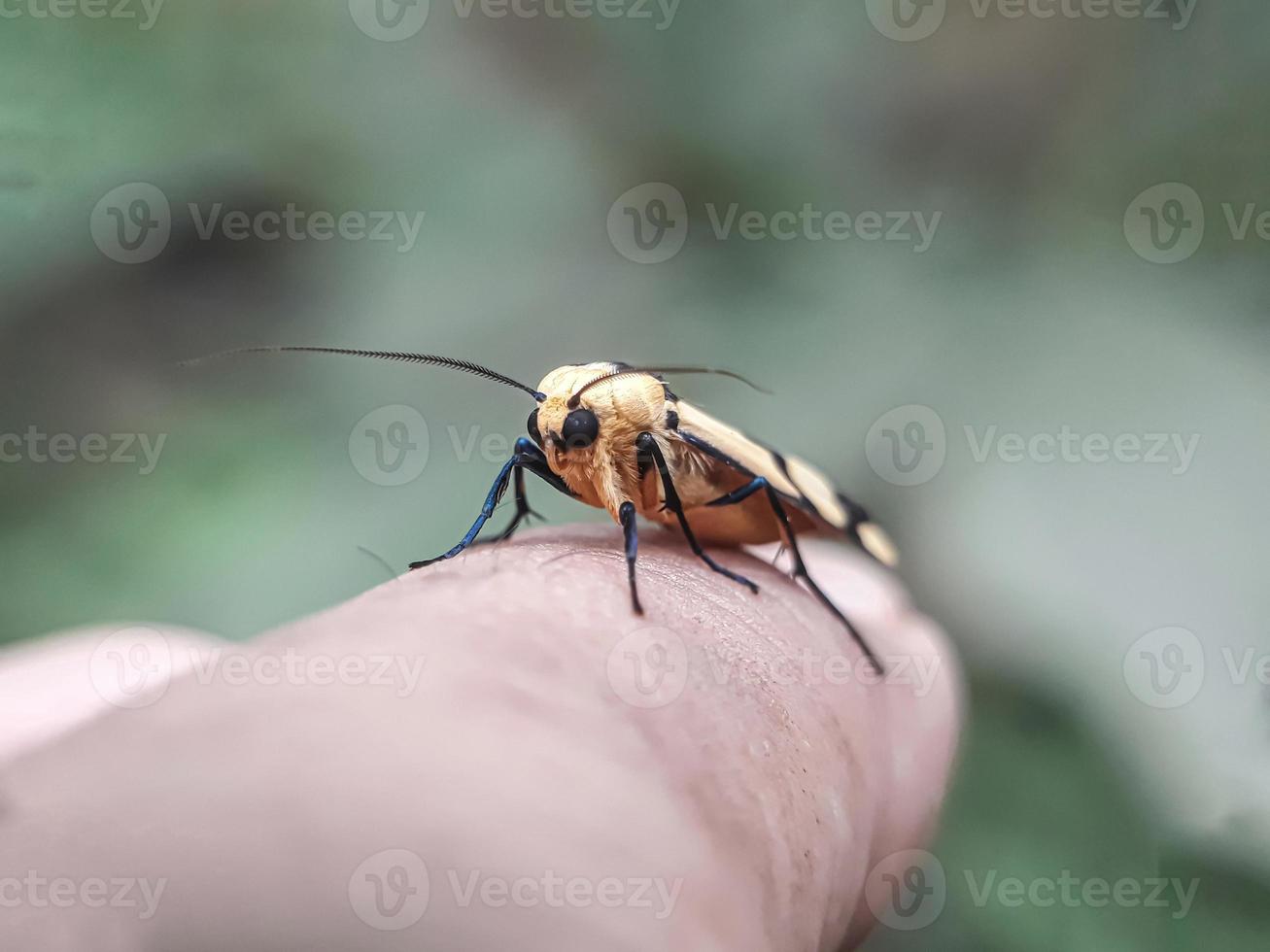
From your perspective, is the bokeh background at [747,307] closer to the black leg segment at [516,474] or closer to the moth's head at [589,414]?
the black leg segment at [516,474]

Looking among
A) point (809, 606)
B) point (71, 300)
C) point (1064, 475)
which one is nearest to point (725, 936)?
point (809, 606)

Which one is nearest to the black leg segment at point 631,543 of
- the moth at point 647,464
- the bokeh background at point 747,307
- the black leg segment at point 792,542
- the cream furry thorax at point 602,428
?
the moth at point 647,464

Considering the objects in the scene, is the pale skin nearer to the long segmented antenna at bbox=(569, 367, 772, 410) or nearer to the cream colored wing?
the long segmented antenna at bbox=(569, 367, 772, 410)

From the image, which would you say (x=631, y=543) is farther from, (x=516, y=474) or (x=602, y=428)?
(x=516, y=474)

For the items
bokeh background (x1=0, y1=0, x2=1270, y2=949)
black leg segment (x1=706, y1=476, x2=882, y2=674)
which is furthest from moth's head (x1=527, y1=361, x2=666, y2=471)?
bokeh background (x1=0, y1=0, x2=1270, y2=949)

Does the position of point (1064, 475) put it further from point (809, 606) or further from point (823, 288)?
point (809, 606)

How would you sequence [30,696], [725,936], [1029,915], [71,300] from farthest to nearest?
[71,300] → [1029,915] → [30,696] → [725,936]
